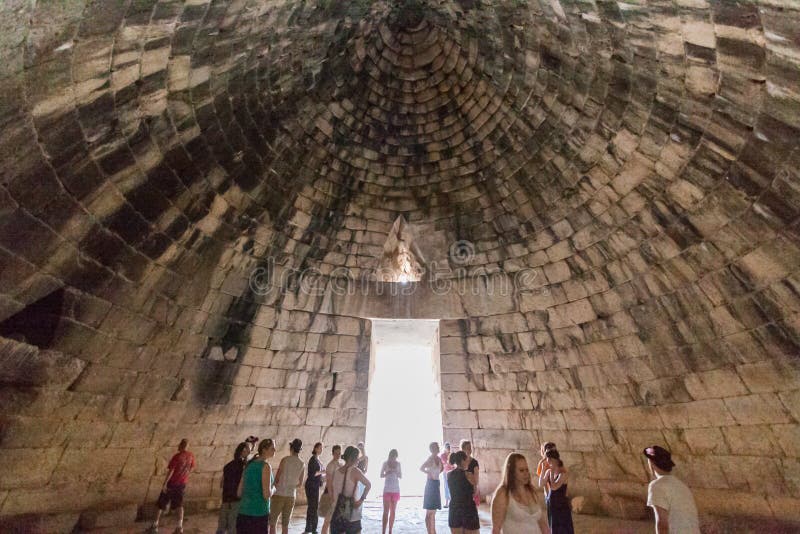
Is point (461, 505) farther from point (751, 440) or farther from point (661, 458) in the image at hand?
point (751, 440)

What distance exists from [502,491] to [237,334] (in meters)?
5.19

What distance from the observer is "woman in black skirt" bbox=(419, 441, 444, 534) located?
5148 mm

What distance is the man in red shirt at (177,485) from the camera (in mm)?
5238

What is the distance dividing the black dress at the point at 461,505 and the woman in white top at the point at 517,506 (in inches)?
38.0

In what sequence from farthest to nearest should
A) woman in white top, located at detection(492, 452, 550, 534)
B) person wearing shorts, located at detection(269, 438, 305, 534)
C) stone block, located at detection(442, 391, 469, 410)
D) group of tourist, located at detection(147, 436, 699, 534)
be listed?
stone block, located at detection(442, 391, 469, 410) → person wearing shorts, located at detection(269, 438, 305, 534) → group of tourist, located at detection(147, 436, 699, 534) → woman in white top, located at detection(492, 452, 550, 534)

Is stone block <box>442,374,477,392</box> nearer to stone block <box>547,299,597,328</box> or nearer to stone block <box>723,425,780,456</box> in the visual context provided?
stone block <box>547,299,597,328</box>

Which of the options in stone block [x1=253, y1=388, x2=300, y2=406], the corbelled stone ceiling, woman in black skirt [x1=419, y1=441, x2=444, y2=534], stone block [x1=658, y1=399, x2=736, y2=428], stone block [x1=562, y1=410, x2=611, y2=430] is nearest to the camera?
the corbelled stone ceiling

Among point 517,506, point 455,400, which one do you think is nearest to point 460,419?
point 455,400

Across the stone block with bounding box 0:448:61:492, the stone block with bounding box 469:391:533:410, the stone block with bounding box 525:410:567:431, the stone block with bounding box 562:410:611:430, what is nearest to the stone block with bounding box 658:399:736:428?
the stone block with bounding box 562:410:611:430

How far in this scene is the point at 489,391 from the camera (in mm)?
7297

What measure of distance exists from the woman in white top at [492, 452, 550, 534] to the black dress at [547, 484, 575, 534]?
124cm

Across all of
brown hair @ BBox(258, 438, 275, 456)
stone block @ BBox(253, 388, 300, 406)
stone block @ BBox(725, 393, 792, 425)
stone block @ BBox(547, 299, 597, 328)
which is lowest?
brown hair @ BBox(258, 438, 275, 456)

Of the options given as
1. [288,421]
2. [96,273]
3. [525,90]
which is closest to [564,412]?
[288,421]

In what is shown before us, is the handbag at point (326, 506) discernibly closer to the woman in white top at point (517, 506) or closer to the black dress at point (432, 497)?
the black dress at point (432, 497)
